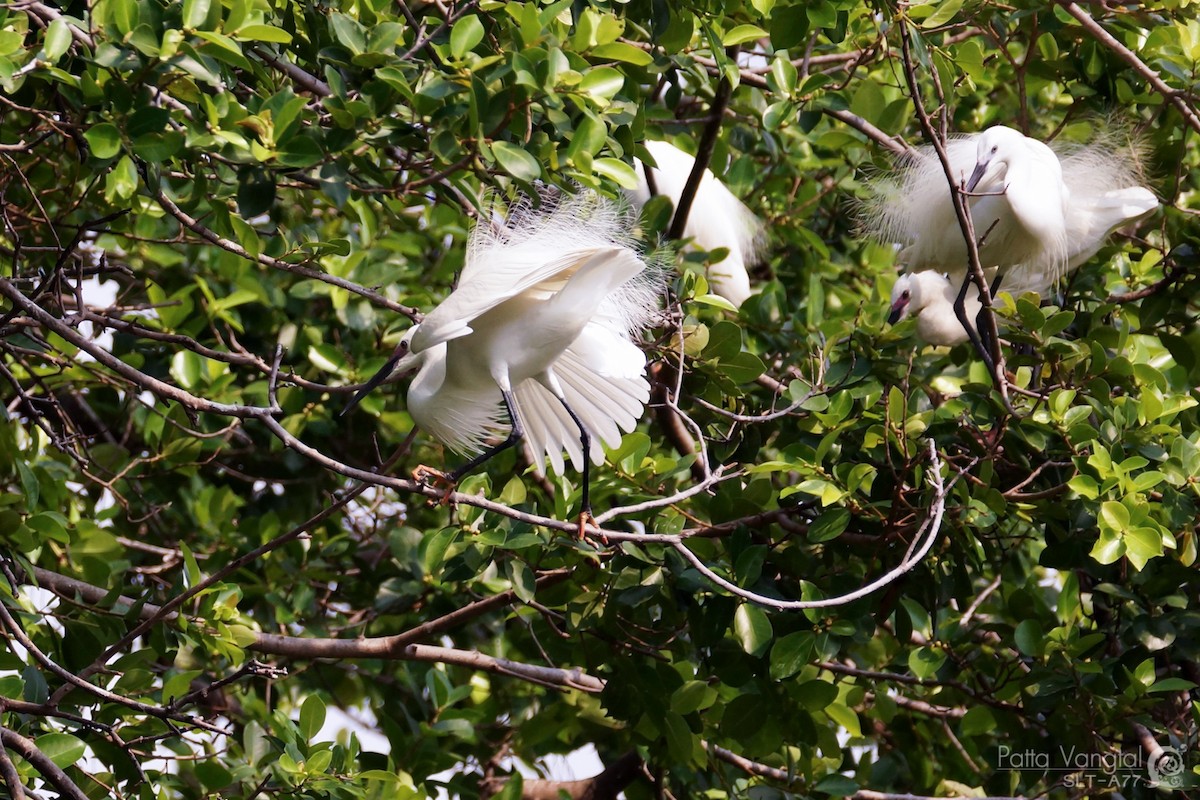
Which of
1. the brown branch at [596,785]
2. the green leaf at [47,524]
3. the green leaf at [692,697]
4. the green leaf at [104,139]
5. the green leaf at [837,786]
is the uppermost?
the green leaf at [104,139]

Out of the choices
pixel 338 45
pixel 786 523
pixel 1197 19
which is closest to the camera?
pixel 338 45

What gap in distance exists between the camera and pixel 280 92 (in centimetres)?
238

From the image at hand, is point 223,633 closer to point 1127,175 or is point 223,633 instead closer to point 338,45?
point 338,45

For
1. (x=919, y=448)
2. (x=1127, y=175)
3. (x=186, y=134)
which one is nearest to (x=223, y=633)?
(x=186, y=134)

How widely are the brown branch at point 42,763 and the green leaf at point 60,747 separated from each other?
0.06 meters

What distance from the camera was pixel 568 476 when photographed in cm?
338

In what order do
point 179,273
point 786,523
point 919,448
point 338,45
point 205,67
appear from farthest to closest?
point 179,273, point 786,523, point 919,448, point 338,45, point 205,67

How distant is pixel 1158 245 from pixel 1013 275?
1.44ft

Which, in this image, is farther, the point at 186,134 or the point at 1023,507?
the point at 1023,507

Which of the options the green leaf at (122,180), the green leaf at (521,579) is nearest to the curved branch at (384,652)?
the green leaf at (521,579)

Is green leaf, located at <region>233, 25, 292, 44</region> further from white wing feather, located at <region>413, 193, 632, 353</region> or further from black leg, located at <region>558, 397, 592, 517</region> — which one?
black leg, located at <region>558, 397, 592, 517</region>

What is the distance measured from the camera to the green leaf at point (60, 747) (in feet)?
7.69

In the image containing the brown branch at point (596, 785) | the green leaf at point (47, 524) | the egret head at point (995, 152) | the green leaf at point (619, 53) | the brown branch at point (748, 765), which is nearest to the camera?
the green leaf at point (619, 53)

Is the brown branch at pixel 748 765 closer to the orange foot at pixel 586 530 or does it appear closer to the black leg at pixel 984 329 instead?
the orange foot at pixel 586 530
